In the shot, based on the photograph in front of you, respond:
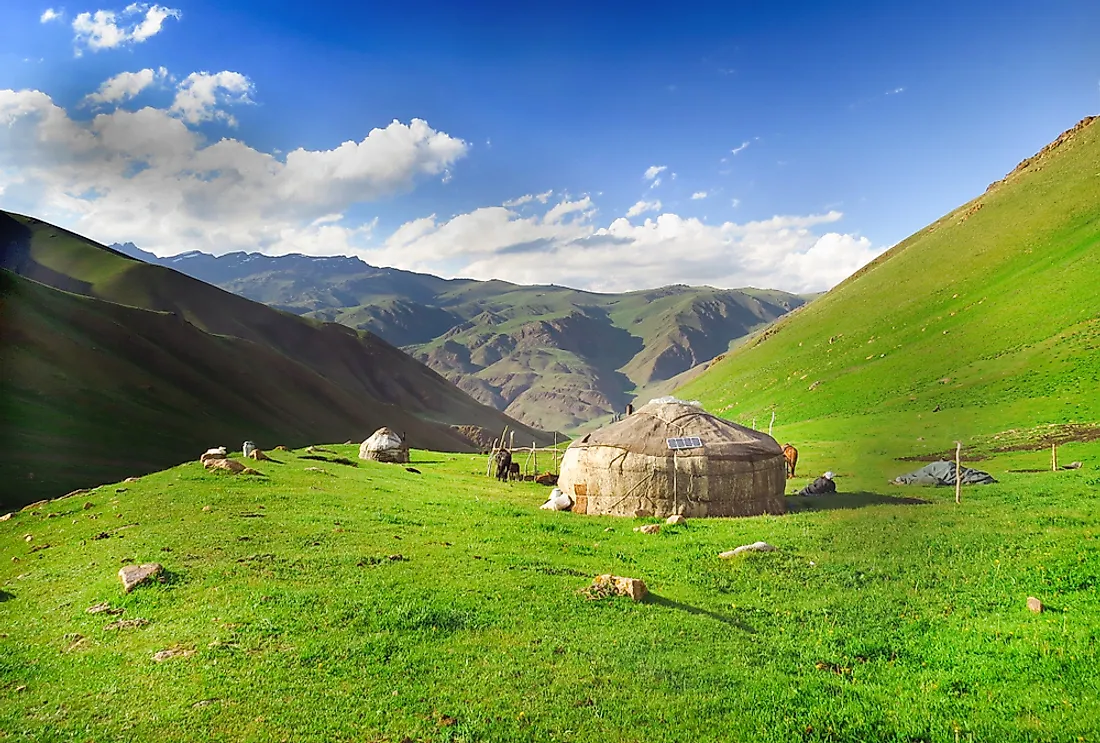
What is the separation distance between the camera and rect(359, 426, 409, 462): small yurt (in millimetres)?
43562

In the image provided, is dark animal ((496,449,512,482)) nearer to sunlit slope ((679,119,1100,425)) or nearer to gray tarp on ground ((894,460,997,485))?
gray tarp on ground ((894,460,997,485))

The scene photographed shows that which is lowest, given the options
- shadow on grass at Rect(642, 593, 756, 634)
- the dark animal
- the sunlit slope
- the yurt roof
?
the dark animal

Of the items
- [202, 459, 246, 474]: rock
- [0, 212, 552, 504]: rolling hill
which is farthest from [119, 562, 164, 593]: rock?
[0, 212, 552, 504]: rolling hill

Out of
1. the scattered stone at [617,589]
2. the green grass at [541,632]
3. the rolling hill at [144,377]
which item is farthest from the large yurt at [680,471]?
the rolling hill at [144,377]

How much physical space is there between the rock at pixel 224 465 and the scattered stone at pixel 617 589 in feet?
60.0

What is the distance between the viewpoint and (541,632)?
10570 millimetres

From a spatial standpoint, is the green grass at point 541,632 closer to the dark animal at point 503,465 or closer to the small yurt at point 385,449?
the dark animal at point 503,465

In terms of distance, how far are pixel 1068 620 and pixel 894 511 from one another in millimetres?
11920

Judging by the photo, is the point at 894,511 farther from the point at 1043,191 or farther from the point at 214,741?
the point at 1043,191

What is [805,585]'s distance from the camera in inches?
524

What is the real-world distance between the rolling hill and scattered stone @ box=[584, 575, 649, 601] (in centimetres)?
3673

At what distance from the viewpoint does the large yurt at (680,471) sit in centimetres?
2402

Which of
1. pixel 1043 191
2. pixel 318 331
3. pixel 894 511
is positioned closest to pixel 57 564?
pixel 894 511

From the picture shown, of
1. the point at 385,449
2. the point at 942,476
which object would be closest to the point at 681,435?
the point at 942,476
